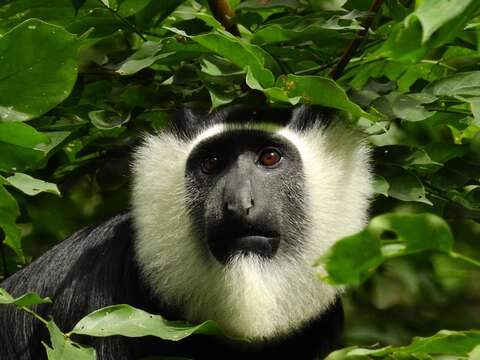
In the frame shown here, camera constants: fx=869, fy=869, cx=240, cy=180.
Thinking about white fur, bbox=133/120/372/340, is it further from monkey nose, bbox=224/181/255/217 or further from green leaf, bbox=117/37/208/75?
green leaf, bbox=117/37/208/75

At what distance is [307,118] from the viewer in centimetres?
292

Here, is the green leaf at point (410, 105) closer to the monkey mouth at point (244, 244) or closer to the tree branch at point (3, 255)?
the monkey mouth at point (244, 244)

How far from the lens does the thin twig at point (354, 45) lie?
2.56 metres

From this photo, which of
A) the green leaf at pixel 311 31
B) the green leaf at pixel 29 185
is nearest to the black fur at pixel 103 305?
the green leaf at pixel 29 185

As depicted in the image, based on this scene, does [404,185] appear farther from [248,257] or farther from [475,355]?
[475,355]

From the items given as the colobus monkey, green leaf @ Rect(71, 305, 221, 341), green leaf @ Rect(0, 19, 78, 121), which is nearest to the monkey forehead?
the colobus monkey

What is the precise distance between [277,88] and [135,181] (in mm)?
826

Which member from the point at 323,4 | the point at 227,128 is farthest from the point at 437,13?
the point at 323,4

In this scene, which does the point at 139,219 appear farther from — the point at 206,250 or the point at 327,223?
the point at 327,223

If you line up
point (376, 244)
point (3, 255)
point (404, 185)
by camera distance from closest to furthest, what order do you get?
point (376, 244)
point (404, 185)
point (3, 255)

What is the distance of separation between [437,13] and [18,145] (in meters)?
1.27

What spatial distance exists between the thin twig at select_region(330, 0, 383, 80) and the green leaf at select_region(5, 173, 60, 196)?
0.98 m

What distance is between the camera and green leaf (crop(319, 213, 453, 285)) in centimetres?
139

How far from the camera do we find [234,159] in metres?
2.77
